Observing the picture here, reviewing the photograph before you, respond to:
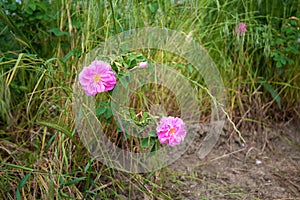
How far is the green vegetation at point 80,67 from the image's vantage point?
52.0 inches

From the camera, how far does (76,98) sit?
131 centimetres

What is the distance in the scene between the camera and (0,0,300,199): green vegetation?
1.32 metres

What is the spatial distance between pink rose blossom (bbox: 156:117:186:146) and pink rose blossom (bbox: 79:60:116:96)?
0.65 ft

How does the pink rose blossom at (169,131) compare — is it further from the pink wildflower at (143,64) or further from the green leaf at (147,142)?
the pink wildflower at (143,64)

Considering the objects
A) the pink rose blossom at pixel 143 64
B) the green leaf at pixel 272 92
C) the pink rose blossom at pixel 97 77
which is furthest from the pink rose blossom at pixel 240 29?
the pink rose blossom at pixel 97 77

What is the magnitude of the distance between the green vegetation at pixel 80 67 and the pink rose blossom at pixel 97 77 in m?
0.07

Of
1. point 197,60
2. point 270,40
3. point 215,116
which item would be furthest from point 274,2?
point 215,116

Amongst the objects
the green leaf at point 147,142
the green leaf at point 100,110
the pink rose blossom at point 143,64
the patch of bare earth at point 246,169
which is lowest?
A: the patch of bare earth at point 246,169

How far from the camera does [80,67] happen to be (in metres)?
1.42

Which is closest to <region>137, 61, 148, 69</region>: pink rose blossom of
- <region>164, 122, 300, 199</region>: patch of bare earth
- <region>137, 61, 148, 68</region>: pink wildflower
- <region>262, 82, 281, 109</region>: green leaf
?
<region>137, 61, 148, 68</region>: pink wildflower

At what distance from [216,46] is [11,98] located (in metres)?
0.93

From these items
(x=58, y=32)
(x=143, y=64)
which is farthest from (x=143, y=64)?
Result: (x=58, y=32)

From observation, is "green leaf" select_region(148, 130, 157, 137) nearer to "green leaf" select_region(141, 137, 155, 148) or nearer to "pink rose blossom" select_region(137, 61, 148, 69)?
"green leaf" select_region(141, 137, 155, 148)

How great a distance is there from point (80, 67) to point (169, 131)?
443 mm
